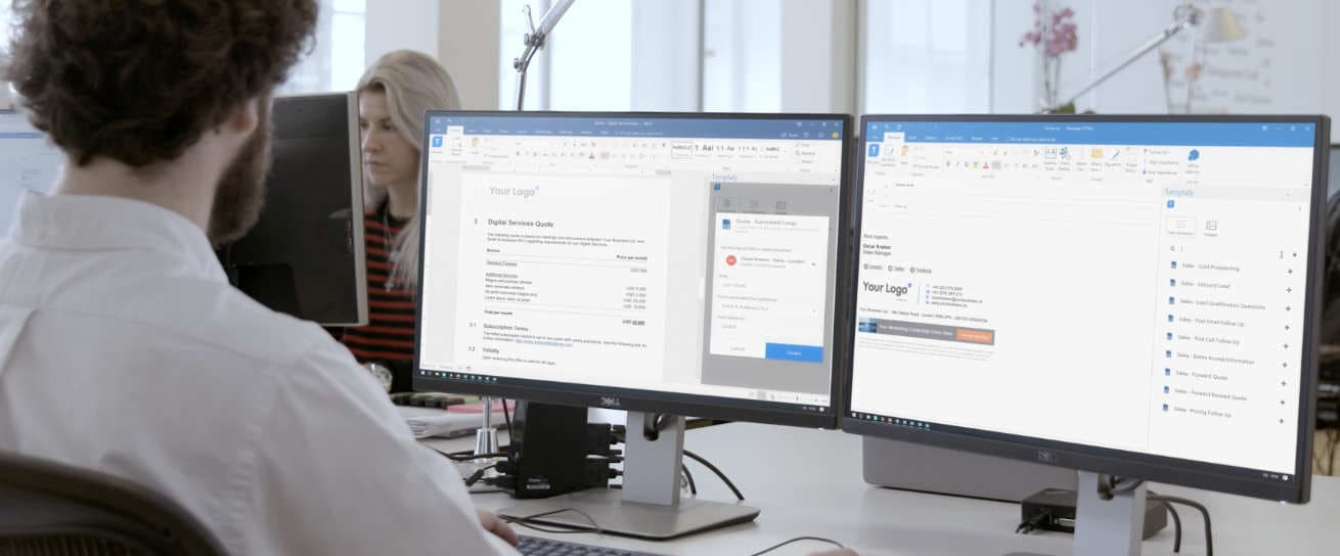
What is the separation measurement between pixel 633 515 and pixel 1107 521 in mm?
480

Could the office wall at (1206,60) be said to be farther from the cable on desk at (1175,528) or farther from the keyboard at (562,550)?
the keyboard at (562,550)

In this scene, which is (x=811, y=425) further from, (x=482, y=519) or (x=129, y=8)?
(x=129, y=8)

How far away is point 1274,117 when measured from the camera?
3.53ft

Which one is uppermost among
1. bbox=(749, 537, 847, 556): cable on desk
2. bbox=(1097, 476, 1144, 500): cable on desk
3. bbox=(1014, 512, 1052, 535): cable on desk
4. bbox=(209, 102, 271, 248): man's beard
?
bbox=(209, 102, 271, 248): man's beard

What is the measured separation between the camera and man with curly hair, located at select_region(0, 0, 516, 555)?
0.77m

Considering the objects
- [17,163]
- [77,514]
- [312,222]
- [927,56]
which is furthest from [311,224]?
[927,56]

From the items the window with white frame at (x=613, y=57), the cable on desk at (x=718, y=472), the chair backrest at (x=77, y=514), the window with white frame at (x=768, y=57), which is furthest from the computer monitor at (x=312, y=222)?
the window with white frame at (x=768, y=57)

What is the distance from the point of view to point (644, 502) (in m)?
1.49

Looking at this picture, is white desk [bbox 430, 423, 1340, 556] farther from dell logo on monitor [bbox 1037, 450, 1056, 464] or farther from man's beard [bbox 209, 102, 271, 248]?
man's beard [bbox 209, 102, 271, 248]

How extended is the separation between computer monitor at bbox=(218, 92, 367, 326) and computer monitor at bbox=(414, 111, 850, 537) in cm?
39

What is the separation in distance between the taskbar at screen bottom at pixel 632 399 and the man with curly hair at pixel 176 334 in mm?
509

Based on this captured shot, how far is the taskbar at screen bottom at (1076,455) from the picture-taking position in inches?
41.6

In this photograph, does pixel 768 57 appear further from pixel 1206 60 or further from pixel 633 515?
pixel 633 515

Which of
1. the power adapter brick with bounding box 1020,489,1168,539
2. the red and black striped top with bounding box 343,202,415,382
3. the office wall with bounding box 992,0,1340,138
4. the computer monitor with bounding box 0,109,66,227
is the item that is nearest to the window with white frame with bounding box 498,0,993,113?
the office wall with bounding box 992,0,1340,138
